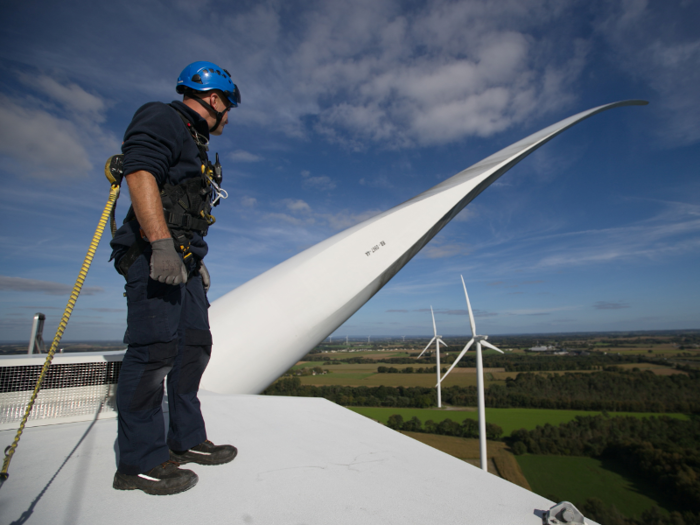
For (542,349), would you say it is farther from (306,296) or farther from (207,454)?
(207,454)

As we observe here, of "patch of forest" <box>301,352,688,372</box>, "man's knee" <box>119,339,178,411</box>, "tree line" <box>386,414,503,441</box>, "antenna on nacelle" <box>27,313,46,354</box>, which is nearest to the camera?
"man's knee" <box>119,339,178,411</box>

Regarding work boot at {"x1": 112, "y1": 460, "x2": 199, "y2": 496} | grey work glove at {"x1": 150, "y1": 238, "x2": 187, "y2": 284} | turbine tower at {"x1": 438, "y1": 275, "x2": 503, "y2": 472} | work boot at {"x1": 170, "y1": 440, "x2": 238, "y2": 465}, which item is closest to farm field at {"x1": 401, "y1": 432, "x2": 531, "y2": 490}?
turbine tower at {"x1": 438, "y1": 275, "x2": 503, "y2": 472}

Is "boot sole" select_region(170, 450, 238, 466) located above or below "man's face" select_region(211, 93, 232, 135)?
below

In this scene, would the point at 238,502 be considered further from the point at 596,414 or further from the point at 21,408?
the point at 596,414

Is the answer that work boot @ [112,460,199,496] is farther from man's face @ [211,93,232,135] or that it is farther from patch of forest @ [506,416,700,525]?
patch of forest @ [506,416,700,525]

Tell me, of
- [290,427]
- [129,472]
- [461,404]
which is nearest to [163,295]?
[129,472]

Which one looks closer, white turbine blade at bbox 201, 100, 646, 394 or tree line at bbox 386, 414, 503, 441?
white turbine blade at bbox 201, 100, 646, 394

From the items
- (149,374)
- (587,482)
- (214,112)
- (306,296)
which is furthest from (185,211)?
(587,482)
